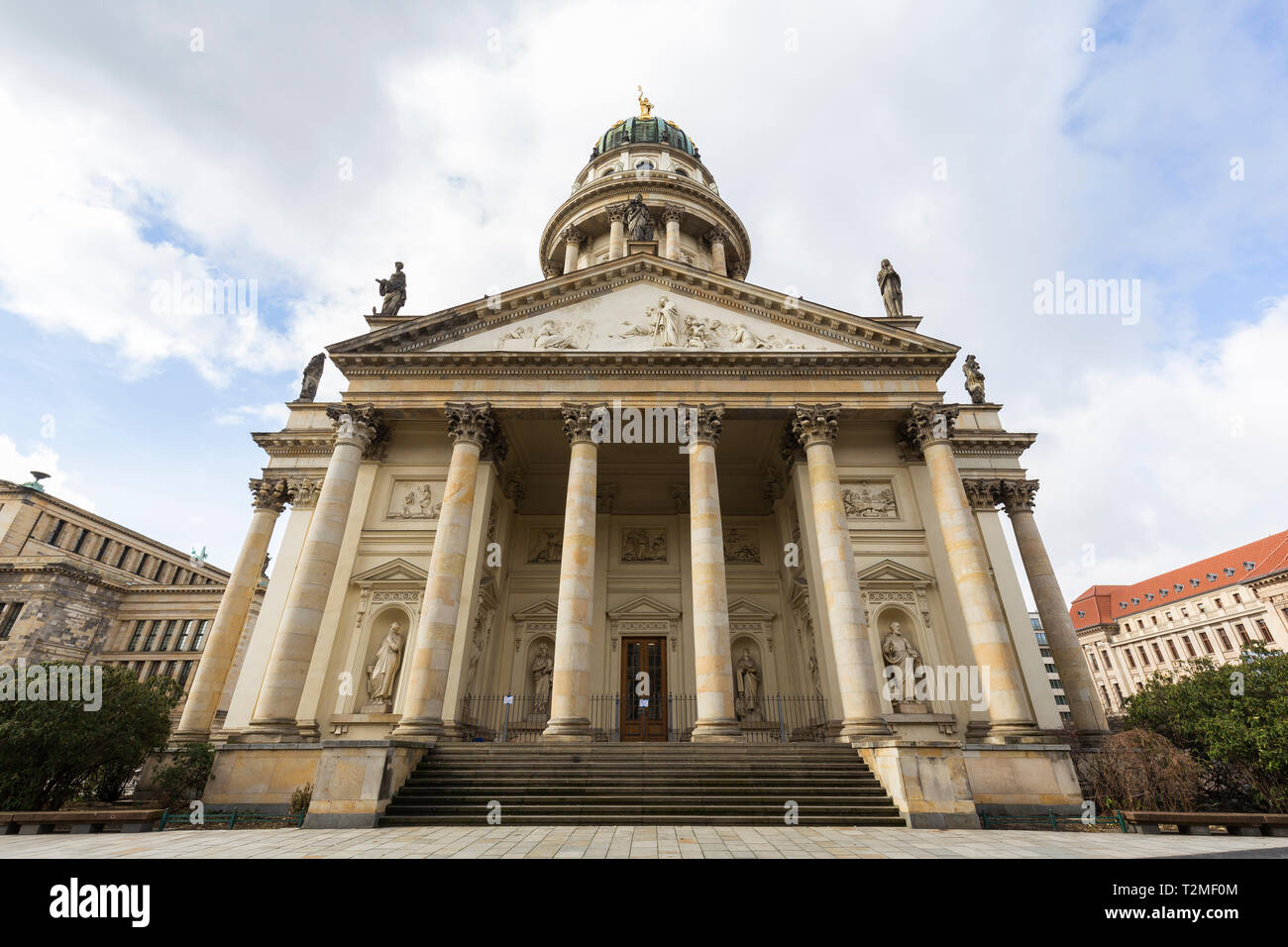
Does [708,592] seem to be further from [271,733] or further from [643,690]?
[271,733]

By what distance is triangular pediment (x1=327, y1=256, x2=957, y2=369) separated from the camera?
1905 cm

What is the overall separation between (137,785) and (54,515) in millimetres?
45180

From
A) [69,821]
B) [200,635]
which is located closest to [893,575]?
[69,821]

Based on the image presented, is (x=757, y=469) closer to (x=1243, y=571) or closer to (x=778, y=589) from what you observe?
(x=778, y=589)

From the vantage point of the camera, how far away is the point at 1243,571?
183 feet

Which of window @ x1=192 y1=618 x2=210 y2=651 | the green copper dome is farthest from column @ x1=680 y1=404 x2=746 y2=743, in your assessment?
window @ x1=192 y1=618 x2=210 y2=651

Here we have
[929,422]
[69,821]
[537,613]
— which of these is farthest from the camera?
[537,613]

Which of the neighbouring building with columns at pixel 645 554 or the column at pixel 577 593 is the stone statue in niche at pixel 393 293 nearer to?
the neighbouring building with columns at pixel 645 554

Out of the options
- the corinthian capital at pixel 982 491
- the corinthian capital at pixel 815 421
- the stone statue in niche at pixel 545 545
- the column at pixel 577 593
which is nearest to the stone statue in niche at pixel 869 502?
the corinthian capital at pixel 815 421

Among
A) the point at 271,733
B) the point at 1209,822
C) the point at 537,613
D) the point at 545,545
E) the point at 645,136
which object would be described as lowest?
the point at 1209,822

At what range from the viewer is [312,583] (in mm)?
16141

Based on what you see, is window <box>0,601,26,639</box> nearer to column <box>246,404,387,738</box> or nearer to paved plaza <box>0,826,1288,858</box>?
column <box>246,404,387,738</box>

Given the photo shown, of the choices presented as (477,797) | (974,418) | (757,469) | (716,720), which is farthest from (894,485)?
(477,797)

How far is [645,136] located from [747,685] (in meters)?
37.5
